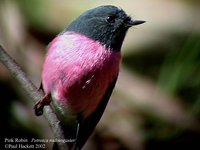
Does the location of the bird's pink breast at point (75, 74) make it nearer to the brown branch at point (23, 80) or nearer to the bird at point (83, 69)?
the bird at point (83, 69)

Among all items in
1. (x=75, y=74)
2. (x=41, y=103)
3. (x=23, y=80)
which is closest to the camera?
(x=23, y=80)

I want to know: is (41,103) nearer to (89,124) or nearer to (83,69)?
(83,69)

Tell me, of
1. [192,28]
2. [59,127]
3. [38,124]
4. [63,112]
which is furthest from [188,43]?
[59,127]

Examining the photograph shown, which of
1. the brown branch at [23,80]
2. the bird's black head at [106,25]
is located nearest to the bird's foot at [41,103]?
the brown branch at [23,80]

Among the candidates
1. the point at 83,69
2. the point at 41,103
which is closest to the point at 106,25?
the point at 83,69

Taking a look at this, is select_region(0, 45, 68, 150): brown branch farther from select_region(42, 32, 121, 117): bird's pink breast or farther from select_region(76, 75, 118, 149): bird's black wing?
select_region(76, 75, 118, 149): bird's black wing

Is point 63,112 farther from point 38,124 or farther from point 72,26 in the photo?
point 38,124
